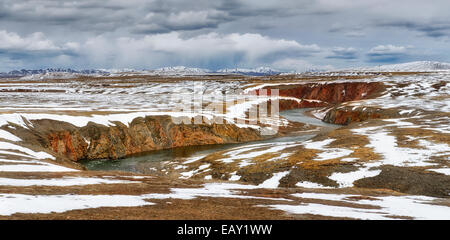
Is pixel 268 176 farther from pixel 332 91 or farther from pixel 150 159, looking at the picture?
pixel 332 91

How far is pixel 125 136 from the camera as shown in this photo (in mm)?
54719

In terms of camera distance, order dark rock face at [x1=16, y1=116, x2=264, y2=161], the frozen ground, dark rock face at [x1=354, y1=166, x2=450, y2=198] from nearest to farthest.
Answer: the frozen ground → dark rock face at [x1=354, y1=166, x2=450, y2=198] → dark rock face at [x1=16, y1=116, x2=264, y2=161]

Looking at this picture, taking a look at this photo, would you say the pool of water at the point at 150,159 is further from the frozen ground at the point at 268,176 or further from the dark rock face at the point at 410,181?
the dark rock face at the point at 410,181

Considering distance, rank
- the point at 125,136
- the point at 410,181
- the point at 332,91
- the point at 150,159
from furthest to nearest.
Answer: the point at 332,91 < the point at 125,136 < the point at 150,159 < the point at 410,181

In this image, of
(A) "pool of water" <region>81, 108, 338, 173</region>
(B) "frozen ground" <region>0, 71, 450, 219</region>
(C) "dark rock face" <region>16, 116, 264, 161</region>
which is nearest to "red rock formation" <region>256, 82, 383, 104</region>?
(B) "frozen ground" <region>0, 71, 450, 219</region>

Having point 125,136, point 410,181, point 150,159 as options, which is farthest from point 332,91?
point 410,181

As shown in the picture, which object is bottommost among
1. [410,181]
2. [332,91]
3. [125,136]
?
[410,181]

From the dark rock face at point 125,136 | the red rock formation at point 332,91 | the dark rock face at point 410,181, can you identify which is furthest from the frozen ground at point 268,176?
the red rock formation at point 332,91

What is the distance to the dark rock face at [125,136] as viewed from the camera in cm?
4709

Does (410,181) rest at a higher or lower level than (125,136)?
lower

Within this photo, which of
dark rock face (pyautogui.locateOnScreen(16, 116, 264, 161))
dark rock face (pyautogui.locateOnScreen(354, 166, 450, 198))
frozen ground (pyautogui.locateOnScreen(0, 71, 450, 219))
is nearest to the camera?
frozen ground (pyautogui.locateOnScreen(0, 71, 450, 219))

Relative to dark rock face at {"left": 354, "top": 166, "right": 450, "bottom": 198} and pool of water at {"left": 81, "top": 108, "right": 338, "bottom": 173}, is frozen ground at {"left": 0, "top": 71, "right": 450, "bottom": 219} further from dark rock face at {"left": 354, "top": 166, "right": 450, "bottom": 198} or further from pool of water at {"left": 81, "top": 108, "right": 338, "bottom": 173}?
pool of water at {"left": 81, "top": 108, "right": 338, "bottom": 173}

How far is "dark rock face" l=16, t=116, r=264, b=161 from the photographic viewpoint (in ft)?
155
